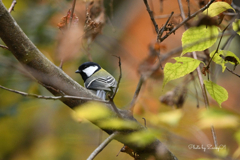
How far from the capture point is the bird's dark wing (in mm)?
1467

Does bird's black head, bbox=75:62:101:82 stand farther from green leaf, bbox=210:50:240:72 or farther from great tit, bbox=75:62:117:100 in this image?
green leaf, bbox=210:50:240:72

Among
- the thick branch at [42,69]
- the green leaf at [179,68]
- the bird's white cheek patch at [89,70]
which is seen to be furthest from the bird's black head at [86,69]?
the green leaf at [179,68]

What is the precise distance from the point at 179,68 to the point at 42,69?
0.43 meters

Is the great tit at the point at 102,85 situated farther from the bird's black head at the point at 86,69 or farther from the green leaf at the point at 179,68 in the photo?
the green leaf at the point at 179,68

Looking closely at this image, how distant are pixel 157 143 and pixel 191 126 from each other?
1.08 feet

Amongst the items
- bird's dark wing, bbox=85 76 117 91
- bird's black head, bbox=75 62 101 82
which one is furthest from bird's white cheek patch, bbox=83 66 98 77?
bird's dark wing, bbox=85 76 117 91

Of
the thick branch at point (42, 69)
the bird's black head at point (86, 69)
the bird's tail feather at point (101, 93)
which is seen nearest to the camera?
the thick branch at point (42, 69)

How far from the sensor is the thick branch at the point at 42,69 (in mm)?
675

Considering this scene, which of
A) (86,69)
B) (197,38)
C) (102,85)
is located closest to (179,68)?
(197,38)

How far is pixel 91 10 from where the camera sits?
1.33 m

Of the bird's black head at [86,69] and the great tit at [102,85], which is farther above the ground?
the bird's black head at [86,69]

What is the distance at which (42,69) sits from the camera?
74 centimetres

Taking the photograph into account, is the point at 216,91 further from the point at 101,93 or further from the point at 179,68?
the point at 101,93

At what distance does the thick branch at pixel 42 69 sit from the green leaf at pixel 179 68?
19cm
